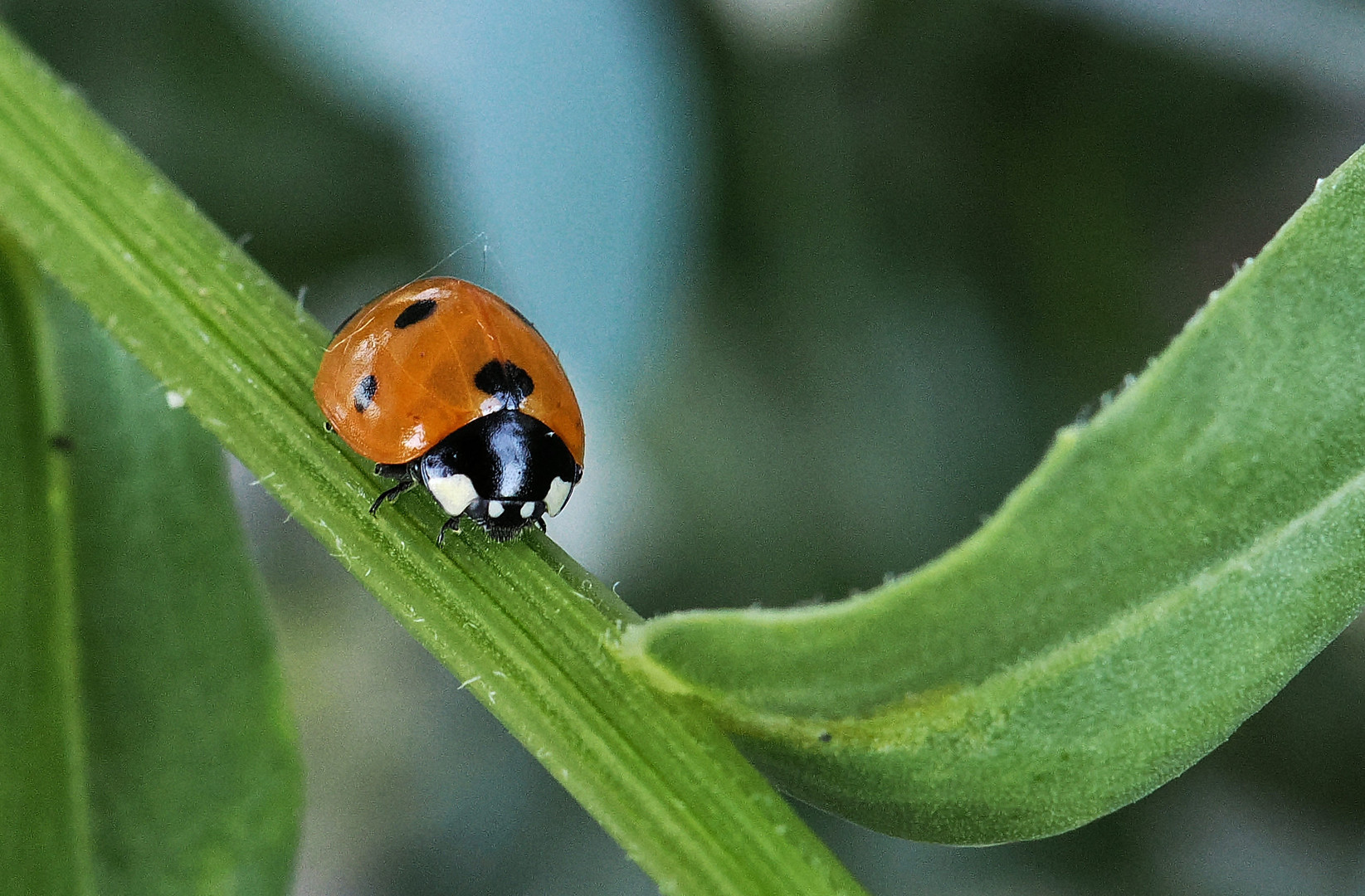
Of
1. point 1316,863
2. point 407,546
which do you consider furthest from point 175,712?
point 1316,863

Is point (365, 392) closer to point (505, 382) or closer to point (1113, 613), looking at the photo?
point (505, 382)

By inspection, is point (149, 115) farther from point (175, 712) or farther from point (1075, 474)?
point (1075, 474)

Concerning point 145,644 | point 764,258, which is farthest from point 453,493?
point 764,258

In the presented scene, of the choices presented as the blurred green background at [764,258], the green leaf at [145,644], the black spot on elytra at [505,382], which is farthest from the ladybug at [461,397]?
the blurred green background at [764,258]

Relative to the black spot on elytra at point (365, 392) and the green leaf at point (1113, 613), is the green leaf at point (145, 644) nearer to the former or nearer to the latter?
the black spot on elytra at point (365, 392)

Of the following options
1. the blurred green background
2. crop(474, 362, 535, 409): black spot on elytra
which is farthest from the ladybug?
the blurred green background

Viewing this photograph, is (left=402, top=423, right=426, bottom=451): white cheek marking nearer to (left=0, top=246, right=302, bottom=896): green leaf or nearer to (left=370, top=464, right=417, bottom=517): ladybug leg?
(left=370, top=464, right=417, bottom=517): ladybug leg

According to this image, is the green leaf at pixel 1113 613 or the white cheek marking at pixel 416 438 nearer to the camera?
the green leaf at pixel 1113 613
